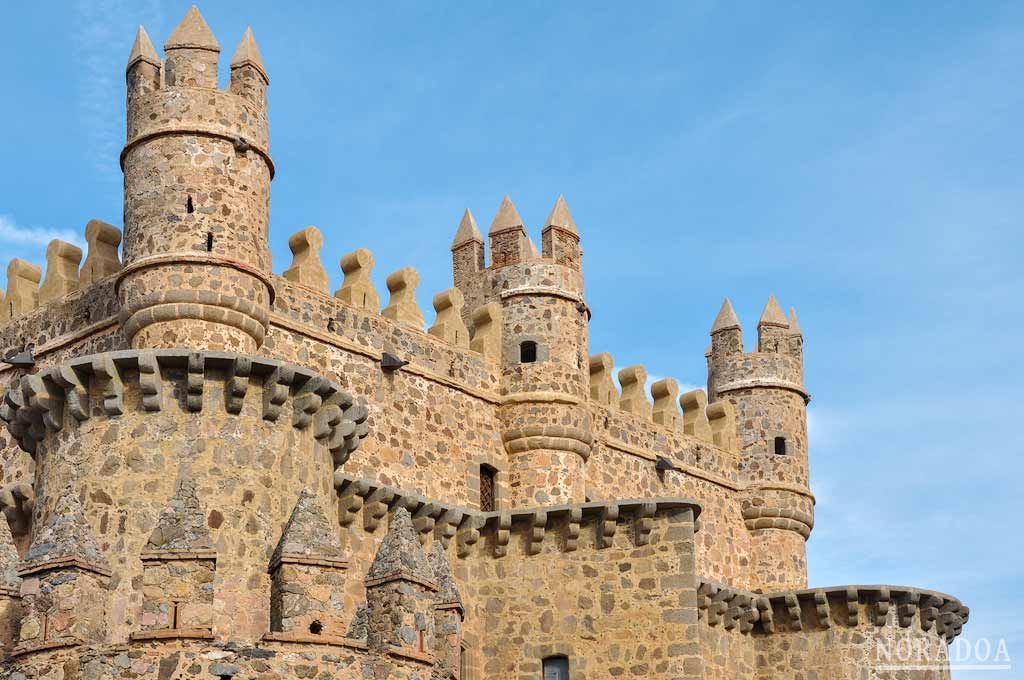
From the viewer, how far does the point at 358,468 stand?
27500mm

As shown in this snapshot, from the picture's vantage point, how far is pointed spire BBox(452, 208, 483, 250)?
32594 mm

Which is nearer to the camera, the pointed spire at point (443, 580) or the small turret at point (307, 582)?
the small turret at point (307, 582)

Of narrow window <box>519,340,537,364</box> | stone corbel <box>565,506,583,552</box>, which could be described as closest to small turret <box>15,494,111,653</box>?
stone corbel <box>565,506,583,552</box>

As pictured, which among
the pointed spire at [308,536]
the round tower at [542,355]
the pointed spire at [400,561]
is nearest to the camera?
the pointed spire at [308,536]

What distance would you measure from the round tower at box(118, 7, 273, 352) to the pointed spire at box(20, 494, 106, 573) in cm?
704

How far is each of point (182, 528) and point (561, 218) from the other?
1488cm

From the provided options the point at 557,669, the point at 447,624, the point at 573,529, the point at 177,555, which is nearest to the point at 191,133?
the point at 573,529

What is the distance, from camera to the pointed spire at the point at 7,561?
19.1m

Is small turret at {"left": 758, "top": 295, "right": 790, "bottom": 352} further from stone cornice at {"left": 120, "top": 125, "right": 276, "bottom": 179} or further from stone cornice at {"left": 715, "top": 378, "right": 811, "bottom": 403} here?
stone cornice at {"left": 120, "top": 125, "right": 276, "bottom": 179}

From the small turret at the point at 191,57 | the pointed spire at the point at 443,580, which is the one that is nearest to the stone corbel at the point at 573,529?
the pointed spire at the point at 443,580

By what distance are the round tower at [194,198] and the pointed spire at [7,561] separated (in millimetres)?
5651

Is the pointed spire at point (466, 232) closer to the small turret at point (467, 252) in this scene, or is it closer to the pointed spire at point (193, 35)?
the small turret at point (467, 252)

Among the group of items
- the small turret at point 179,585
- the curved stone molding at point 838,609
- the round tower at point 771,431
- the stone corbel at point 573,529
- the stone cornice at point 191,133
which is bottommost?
the small turret at point 179,585

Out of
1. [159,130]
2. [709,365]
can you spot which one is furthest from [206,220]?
[709,365]
